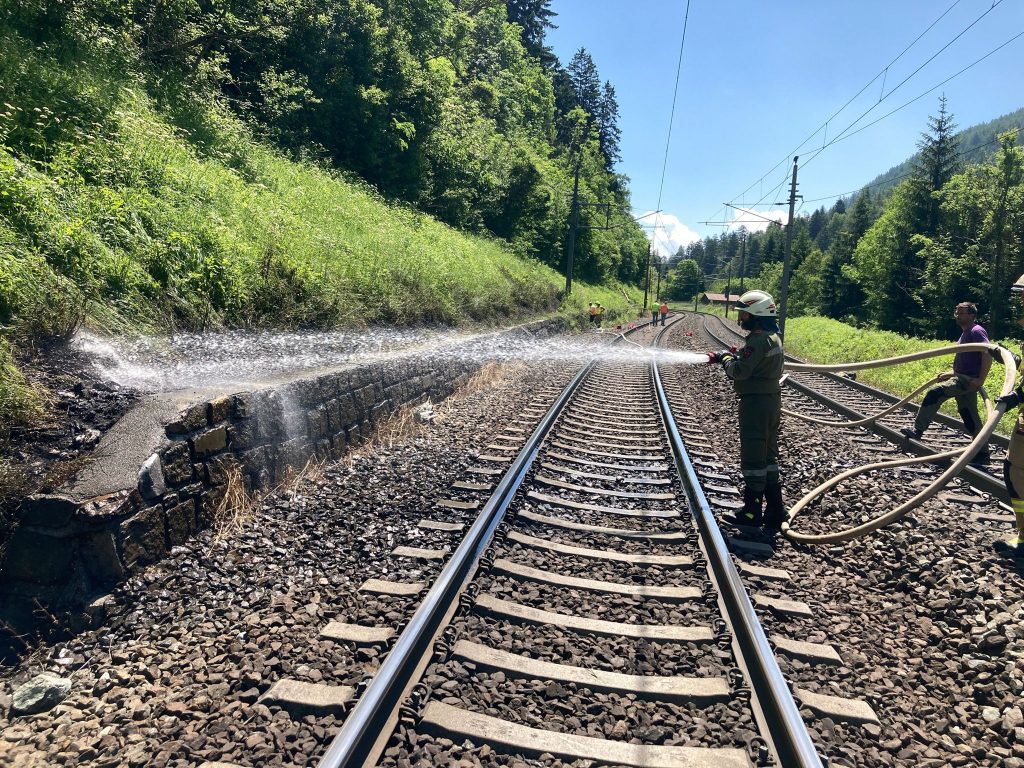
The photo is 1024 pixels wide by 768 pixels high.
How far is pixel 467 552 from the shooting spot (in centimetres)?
395

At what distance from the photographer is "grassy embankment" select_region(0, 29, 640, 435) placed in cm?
490

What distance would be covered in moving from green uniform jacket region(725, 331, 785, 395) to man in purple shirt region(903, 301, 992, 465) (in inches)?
149

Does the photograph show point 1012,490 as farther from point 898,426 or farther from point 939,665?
point 898,426

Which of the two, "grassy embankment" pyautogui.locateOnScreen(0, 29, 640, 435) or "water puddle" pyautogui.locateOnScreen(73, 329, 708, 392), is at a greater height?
"grassy embankment" pyautogui.locateOnScreen(0, 29, 640, 435)

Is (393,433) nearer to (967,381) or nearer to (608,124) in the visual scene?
(967,381)

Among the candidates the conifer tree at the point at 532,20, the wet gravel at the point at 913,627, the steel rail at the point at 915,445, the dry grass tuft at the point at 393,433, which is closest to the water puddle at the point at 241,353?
the dry grass tuft at the point at 393,433

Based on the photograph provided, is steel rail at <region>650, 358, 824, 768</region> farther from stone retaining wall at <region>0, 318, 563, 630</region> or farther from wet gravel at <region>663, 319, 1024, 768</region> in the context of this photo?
stone retaining wall at <region>0, 318, 563, 630</region>

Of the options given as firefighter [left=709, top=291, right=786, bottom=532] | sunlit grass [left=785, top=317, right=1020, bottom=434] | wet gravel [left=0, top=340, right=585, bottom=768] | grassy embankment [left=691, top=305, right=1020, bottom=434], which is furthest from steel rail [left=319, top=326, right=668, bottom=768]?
sunlit grass [left=785, top=317, right=1020, bottom=434]

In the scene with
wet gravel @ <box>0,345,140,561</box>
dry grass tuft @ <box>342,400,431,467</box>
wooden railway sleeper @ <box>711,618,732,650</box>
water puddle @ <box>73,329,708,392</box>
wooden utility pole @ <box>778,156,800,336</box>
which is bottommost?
wooden railway sleeper @ <box>711,618,732,650</box>

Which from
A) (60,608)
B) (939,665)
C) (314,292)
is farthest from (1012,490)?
(314,292)

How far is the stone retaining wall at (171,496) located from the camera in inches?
127

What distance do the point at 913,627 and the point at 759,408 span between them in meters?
1.95

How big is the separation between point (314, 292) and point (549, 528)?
18.4ft

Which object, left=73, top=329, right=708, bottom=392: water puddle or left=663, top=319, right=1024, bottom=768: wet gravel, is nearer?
left=663, top=319, right=1024, bottom=768: wet gravel
